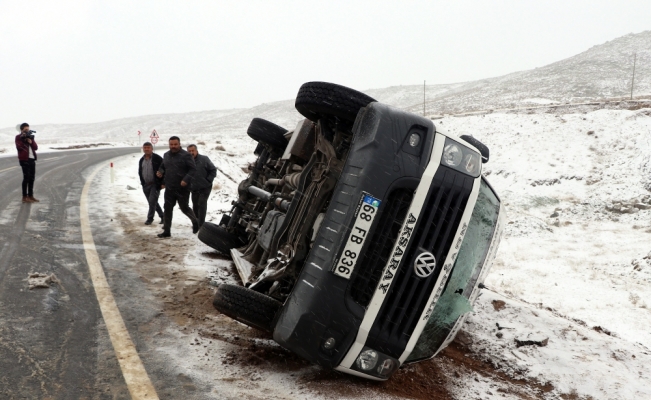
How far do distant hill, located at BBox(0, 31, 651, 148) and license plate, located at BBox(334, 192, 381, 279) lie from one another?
37858 millimetres

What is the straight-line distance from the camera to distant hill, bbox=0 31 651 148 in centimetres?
4659

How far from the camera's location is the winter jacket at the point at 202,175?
7.56 meters

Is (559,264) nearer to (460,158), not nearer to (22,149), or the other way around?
(460,158)

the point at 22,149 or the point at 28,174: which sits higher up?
the point at 22,149

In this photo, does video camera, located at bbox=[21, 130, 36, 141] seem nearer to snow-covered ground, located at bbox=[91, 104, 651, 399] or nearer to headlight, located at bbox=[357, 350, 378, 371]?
snow-covered ground, located at bbox=[91, 104, 651, 399]

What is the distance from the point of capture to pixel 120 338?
11.4 feet

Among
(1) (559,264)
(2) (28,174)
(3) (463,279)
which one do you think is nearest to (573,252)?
(1) (559,264)

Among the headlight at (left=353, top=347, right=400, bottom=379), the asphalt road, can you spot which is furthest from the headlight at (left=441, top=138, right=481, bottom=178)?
the asphalt road

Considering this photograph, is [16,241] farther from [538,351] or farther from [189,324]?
[538,351]

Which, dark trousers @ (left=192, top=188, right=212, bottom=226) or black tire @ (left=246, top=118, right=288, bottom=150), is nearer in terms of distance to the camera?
black tire @ (left=246, top=118, right=288, bottom=150)

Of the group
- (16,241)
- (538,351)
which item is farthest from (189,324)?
(16,241)

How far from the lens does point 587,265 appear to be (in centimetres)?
966

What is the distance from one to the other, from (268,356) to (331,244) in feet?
3.46

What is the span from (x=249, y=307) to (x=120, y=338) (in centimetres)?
99
